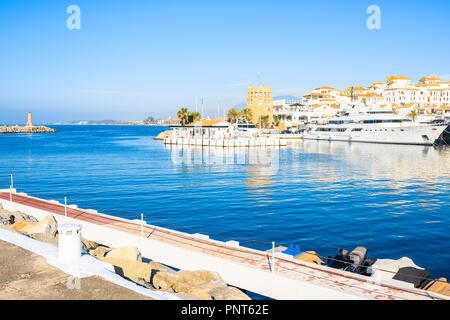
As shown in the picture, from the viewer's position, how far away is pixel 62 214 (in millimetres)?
14570

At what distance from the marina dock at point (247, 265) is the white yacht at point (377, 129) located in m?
79.2

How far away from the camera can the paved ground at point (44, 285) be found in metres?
6.49

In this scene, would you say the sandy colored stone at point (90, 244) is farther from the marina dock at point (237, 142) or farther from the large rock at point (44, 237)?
the marina dock at point (237, 142)

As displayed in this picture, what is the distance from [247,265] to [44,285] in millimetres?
4569

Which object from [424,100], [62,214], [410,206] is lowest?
[410,206]

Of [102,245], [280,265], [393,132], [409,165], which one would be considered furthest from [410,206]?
[393,132]

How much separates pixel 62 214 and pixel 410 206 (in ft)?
64.7

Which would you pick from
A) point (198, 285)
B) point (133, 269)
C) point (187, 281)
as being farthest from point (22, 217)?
point (198, 285)

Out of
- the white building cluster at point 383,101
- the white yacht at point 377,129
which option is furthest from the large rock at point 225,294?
the white building cluster at point 383,101

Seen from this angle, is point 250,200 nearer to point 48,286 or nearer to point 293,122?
point 48,286

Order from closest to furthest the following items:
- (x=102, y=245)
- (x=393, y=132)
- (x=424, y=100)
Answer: (x=102, y=245)
(x=393, y=132)
(x=424, y=100)

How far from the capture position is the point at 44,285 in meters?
6.94

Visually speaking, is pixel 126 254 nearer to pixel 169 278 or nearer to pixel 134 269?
pixel 134 269

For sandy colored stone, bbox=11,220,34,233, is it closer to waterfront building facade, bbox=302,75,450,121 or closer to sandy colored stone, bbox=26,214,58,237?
sandy colored stone, bbox=26,214,58,237
